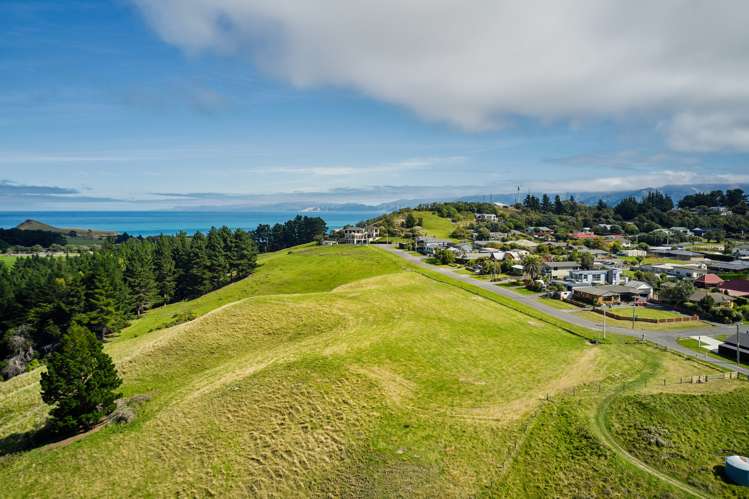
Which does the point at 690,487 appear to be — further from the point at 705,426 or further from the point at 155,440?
the point at 155,440

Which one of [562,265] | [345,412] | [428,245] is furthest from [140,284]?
[562,265]

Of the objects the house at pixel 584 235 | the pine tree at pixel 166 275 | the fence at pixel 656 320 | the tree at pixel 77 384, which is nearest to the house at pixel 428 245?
the fence at pixel 656 320

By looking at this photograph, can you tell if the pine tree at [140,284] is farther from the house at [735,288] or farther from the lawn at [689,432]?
the house at [735,288]

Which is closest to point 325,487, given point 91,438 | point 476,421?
point 476,421

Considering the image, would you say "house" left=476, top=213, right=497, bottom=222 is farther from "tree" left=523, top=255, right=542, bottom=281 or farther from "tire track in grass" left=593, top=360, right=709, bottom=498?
"tire track in grass" left=593, top=360, right=709, bottom=498

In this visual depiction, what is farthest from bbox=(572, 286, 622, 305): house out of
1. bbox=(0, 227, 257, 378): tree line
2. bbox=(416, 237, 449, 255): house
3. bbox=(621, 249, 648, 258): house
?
bbox=(0, 227, 257, 378): tree line

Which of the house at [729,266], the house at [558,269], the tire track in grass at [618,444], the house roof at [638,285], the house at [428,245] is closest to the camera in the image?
the tire track in grass at [618,444]
